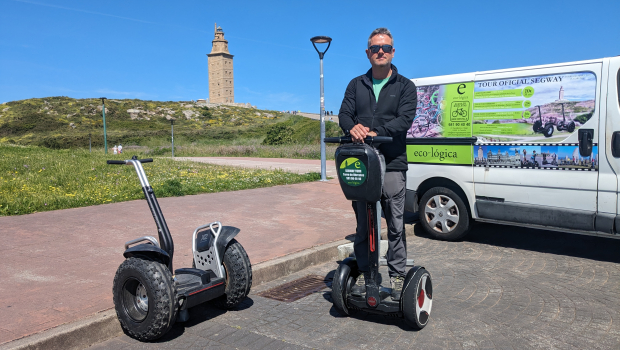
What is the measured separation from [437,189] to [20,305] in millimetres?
5054

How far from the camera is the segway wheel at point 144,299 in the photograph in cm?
337

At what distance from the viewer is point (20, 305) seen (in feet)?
12.6

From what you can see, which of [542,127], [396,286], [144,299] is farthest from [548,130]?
[144,299]

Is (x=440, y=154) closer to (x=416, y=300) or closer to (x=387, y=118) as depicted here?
(x=387, y=118)

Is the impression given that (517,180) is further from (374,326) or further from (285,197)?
(285,197)

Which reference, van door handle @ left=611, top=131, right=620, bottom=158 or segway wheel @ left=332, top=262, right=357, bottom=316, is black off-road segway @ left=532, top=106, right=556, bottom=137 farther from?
segway wheel @ left=332, top=262, right=357, bottom=316

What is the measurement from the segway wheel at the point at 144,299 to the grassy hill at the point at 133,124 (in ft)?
115

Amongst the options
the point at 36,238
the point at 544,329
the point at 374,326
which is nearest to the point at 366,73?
the point at 374,326

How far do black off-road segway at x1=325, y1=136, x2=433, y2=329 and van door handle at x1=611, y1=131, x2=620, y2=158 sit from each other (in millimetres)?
2908

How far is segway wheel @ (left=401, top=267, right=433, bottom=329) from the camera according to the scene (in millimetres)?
3471

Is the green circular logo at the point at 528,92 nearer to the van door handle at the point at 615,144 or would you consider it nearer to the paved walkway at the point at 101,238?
the van door handle at the point at 615,144

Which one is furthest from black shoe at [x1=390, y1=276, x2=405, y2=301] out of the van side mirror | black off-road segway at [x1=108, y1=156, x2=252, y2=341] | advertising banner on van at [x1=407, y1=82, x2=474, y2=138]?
advertising banner on van at [x1=407, y1=82, x2=474, y2=138]

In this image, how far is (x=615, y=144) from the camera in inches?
201

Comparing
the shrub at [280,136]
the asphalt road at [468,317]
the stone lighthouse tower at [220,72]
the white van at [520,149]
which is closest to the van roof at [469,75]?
the white van at [520,149]
